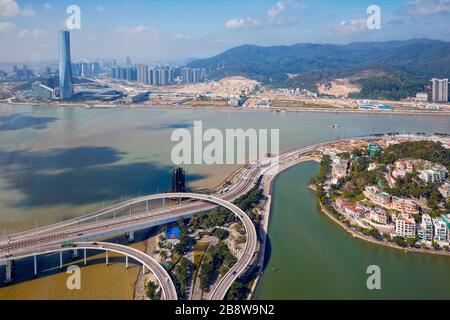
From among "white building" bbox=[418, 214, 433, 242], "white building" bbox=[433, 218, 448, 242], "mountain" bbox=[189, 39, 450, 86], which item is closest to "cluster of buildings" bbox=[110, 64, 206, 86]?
"mountain" bbox=[189, 39, 450, 86]

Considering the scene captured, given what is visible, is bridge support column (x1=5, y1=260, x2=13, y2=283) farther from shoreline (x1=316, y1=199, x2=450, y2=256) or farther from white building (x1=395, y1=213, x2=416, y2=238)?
white building (x1=395, y1=213, x2=416, y2=238)

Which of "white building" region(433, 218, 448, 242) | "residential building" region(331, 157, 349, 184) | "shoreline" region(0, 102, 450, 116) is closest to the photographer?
"white building" region(433, 218, 448, 242)

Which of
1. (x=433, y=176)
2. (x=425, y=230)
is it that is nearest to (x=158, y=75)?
(x=433, y=176)

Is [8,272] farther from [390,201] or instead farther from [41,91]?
[41,91]

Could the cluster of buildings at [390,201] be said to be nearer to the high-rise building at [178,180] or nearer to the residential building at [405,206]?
the residential building at [405,206]

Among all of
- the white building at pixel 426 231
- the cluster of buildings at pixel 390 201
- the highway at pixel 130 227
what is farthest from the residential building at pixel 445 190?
the highway at pixel 130 227

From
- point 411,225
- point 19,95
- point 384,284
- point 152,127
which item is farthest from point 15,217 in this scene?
point 19,95
